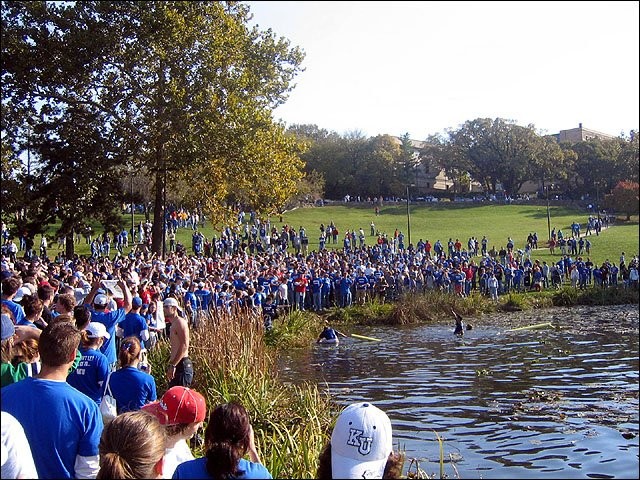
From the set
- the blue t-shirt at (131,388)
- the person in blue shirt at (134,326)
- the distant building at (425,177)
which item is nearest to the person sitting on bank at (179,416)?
the blue t-shirt at (131,388)

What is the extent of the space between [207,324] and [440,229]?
59453 millimetres


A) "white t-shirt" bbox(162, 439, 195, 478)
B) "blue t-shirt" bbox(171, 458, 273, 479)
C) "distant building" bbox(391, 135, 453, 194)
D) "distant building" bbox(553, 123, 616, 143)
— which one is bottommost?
"white t-shirt" bbox(162, 439, 195, 478)

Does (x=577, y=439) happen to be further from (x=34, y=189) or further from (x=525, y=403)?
(x=34, y=189)

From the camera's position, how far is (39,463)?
448cm

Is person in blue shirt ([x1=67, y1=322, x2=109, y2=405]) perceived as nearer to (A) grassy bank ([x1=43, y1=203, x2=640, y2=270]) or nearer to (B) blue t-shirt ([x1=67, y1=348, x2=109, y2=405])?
(B) blue t-shirt ([x1=67, y1=348, x2=109, y2=405])

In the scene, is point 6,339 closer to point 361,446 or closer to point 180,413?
point 180,413

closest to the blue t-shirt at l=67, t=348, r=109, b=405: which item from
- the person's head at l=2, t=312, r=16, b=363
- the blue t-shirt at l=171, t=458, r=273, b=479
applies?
the person's head at l=2, t=312, r=16, b=363

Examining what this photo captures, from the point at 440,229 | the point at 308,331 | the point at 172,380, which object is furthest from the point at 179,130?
the point at 440,229

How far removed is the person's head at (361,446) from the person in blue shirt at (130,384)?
303cm

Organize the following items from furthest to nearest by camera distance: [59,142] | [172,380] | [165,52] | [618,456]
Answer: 1. [59,142]
2. [165,52]
3. [618,456]
4. [172,380]

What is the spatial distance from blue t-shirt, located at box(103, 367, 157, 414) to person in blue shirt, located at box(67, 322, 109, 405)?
5.1 inches

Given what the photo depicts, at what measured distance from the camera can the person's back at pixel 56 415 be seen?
14.5ft

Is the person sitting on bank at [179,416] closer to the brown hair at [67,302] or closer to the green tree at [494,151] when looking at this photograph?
the brown hair at [67,302]

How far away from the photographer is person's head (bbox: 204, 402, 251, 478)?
3549 mm
